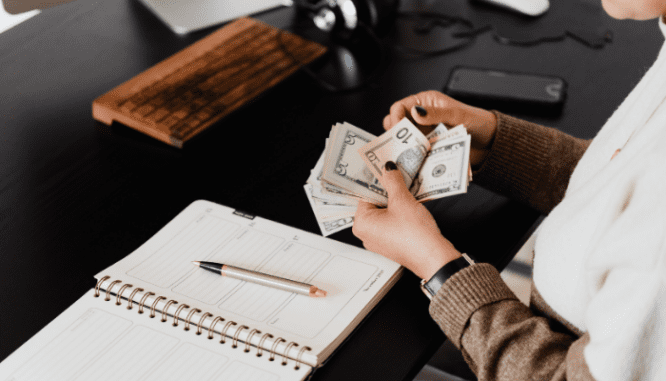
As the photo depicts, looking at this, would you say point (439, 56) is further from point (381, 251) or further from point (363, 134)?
point (381, 251)

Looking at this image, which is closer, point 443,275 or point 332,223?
point 443,275

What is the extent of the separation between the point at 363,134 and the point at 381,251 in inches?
9.7

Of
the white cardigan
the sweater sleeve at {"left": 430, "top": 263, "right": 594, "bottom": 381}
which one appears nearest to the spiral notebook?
the sweater sleeve at {"left": 430, "top": 263, "right": 594, "bottom": 381}

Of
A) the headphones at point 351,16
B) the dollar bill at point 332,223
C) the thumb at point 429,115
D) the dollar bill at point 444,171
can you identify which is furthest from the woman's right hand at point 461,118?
the headphones at point 351,16

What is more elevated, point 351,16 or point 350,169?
point 351,16

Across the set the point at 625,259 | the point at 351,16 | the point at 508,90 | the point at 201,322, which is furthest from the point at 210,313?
the point at 351,16

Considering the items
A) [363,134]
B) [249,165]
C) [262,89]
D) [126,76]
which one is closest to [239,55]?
[262,89]

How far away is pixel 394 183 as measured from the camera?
2.88 ft

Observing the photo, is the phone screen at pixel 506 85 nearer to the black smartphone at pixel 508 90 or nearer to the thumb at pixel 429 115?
the black smartphone at pixel 508 90

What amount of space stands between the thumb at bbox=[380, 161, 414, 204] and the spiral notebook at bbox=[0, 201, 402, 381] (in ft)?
0.32

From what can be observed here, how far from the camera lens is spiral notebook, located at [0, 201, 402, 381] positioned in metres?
0.70

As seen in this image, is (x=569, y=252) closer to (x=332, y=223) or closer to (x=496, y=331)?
(x=496, y=331)

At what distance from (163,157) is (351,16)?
0.60m

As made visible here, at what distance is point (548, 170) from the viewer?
1.00 meters
